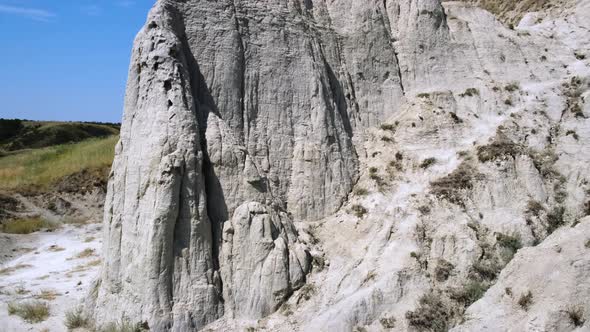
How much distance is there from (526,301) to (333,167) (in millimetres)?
6130

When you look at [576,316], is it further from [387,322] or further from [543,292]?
[387,322]

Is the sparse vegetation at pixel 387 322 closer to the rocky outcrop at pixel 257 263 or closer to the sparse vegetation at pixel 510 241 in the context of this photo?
the rocky outcrop at pixel 257 263

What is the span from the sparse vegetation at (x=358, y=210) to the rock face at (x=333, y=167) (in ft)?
0.15

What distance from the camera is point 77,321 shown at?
12.5 metres

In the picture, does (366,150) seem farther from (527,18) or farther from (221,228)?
(527,18)

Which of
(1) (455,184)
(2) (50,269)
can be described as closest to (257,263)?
(1) (455,184)

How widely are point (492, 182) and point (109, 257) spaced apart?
10728 millimetres

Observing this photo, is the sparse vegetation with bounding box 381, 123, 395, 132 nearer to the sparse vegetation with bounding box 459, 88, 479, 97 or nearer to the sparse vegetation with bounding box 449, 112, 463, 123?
the sparse vegetation with bounding box 449, 112, 463, 123

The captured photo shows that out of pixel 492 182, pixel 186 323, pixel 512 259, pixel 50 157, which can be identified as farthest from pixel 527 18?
pixel 50 157

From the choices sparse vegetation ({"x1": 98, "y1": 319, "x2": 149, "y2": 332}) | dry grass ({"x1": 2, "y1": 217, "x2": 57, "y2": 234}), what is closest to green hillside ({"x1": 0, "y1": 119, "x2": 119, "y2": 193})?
dry grass ({"x1": 2, "y1": 217, "x2": 57, "y2": 234})

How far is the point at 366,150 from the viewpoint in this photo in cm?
1472

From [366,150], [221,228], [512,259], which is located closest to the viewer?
[512,259]

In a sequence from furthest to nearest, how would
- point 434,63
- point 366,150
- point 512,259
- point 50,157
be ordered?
point 50,157
point 434,63
point 366,150
point 512,259

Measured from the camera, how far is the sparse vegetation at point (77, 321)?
487 inches
